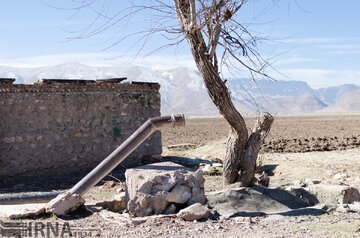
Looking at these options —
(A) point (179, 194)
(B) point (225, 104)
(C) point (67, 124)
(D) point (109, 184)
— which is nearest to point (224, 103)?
(B) point (225, 104)

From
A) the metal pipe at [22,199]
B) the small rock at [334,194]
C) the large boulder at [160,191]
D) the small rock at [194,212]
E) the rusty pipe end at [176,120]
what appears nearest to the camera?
the small rock at [194,212]

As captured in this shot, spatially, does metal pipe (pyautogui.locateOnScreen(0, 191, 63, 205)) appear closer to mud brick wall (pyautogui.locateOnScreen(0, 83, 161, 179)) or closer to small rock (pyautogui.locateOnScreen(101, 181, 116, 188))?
small rock (pyautogui.locateOnScreen(101, 181, 116, 188))

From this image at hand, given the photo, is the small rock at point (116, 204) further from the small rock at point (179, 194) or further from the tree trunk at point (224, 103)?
the tree trunk at point (224, 103)

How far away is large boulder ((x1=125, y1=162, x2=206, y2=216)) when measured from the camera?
8.40 meters

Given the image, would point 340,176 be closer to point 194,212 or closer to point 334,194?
point 334,194

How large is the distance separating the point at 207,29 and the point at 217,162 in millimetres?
8619

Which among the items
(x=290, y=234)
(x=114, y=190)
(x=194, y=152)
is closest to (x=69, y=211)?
(x=290, y=234)

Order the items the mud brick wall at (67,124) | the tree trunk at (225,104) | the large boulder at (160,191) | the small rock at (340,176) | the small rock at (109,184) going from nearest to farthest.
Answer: the large boulder at (160,191)
the tree trunk at (225,104)
the small rock at (109,184)
the small rock at (340,176)
the mud brick wall at (67,124)

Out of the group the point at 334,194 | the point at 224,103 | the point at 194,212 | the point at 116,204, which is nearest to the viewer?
the point at 194,212

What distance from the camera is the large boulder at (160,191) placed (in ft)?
27.6

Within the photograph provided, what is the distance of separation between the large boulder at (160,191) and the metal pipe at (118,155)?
472mm

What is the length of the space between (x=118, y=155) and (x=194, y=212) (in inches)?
62.7

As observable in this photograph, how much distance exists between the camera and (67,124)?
15.5 meters

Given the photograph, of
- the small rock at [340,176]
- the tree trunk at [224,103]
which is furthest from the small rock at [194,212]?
the small rock at [340,176]
